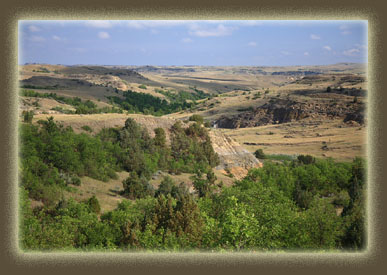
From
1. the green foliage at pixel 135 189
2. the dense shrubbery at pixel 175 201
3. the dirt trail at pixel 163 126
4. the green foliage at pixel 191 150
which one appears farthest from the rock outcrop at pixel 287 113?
the green foliage at pixel 135 189

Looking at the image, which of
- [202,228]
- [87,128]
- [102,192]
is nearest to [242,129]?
[87,128]

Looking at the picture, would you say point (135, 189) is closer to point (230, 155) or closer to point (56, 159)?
point (56, 159)

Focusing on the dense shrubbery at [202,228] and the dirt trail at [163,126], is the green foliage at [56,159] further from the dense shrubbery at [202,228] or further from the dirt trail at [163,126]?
the dirt trail at [163,126]

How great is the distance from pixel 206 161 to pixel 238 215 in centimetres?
2799

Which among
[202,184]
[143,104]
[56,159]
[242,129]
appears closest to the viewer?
[56,159]

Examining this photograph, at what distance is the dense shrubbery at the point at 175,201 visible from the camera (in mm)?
11297

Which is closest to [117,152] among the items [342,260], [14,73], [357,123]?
[14,73]

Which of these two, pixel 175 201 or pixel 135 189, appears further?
pixel 135 189

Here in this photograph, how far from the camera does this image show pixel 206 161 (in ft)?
126

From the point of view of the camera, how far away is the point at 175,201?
64.8ft

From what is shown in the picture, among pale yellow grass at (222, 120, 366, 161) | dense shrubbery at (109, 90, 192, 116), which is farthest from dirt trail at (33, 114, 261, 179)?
dense shrubbery at (109, 90, 192, 116)

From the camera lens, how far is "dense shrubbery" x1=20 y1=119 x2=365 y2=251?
11.3 m

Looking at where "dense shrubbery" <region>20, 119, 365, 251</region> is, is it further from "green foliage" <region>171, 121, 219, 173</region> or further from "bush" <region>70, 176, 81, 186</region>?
"bush" <region>70, 176, 81, 186</region>

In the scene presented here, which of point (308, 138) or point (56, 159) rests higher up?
point (308, 138)
